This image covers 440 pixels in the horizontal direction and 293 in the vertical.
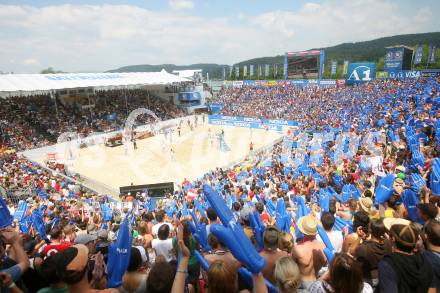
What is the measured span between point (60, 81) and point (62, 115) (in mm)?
4501

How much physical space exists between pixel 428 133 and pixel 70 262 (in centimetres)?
1293

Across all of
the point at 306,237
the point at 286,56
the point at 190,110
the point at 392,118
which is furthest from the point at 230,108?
the point at 306,237

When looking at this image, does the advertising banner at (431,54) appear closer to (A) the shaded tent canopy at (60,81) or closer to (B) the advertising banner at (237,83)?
(B) the advertising banner at (237,83)

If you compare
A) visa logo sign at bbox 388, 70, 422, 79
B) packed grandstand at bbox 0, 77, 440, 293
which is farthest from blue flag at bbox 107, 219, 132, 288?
visa logo sign at bbox 388, 70, 422, 79

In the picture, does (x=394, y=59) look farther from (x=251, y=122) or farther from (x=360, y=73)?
(x=251, y=122)

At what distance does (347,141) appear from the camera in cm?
1661

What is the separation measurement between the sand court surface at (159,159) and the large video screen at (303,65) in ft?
64.6

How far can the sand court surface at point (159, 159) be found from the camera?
22.4 metres

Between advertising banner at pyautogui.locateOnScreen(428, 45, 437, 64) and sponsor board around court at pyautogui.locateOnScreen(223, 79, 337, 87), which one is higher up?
advertising banner at pyautogui.locateOnScreen(428, 45, 437, 64)

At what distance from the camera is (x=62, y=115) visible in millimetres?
36688

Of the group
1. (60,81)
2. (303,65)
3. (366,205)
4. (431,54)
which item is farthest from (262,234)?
(431,54)

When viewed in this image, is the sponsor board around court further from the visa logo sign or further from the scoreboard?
the visa logo sign

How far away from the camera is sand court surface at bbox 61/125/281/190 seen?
22.4 meters

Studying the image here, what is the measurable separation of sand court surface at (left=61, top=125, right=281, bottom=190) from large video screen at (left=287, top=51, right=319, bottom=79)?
19.7 meters
